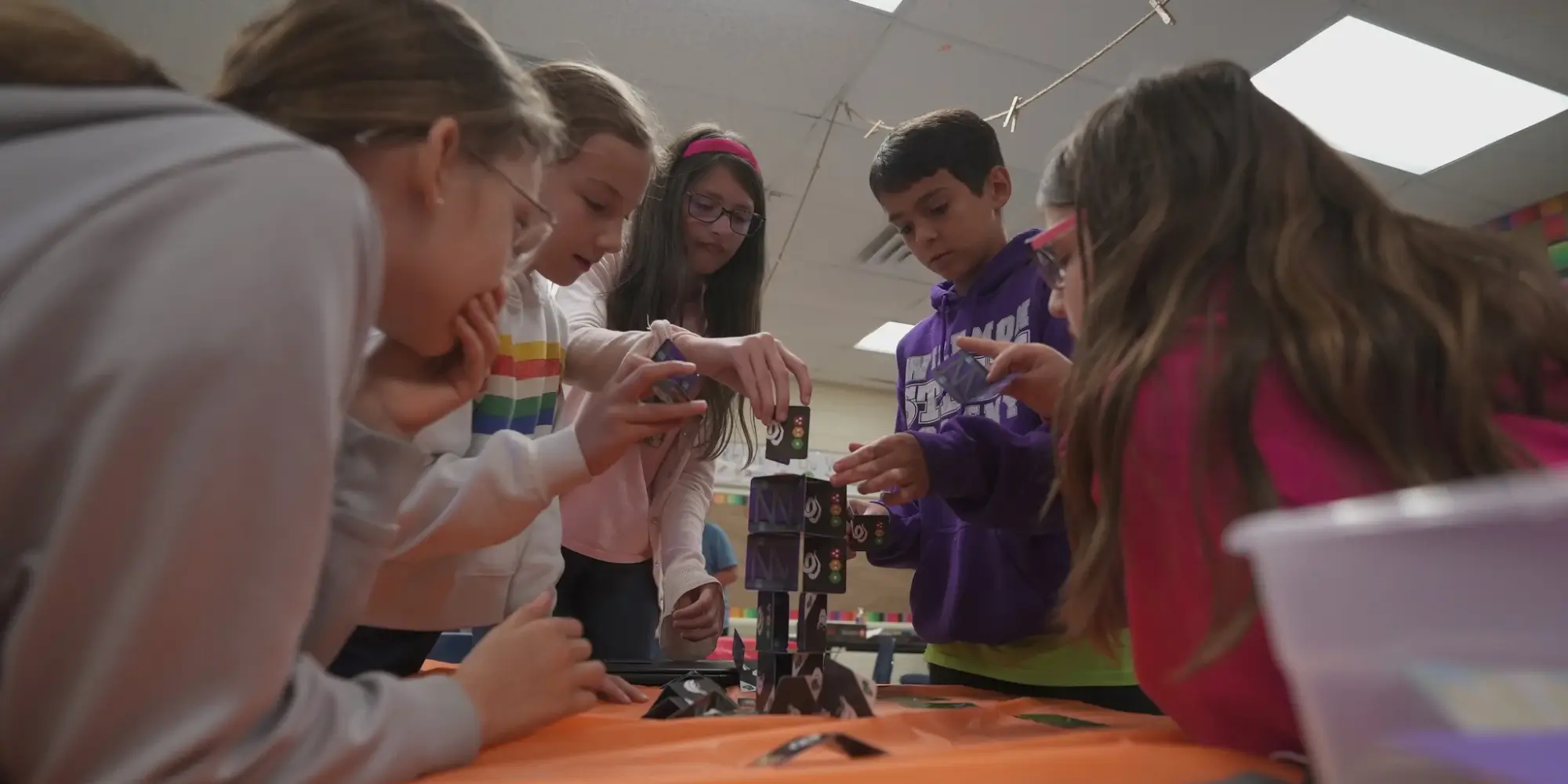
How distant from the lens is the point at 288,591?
1.46 ft

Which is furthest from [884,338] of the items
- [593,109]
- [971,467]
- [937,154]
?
[971,467]

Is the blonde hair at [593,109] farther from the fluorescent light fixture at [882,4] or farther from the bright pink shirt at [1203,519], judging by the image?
the fluorescent light fixture at [882,4]

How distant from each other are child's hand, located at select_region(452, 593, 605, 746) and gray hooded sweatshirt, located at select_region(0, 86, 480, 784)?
21 cm

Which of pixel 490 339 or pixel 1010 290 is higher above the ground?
pixel 1010 290

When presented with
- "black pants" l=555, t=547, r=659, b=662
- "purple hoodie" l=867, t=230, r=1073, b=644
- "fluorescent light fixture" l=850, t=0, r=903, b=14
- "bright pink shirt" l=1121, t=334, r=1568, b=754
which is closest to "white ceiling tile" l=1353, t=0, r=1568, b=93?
"fluorescent light fixture" l=850, t=0, r=903, b=14

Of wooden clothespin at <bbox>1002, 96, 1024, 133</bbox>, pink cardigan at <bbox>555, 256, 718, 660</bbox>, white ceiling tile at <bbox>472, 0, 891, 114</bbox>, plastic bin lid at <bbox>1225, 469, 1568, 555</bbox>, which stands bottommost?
plastic bin lid at <bbox>1225, 469, 1568, 555</bbox>

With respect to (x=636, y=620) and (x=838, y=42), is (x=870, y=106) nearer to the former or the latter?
(x=838, y=42)

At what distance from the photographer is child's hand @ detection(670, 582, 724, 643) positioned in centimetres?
132

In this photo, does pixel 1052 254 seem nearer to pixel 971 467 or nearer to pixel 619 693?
pixel 971 467

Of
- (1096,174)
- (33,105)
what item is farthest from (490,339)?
(1096,174)

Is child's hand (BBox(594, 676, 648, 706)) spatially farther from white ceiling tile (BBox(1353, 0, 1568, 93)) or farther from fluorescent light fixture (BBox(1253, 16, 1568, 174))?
white ceiling tile (BBox(1353, 0, 1568, 93))

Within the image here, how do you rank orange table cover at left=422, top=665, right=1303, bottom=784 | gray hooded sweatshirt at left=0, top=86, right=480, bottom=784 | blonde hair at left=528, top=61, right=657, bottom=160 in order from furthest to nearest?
blonde hair at left=528, top=61, right=657, bottom=160, orange table cover at left=422, top=665, right=1303, bottom=784, gray hooded sweatshirt at left=0, top=86, right=480, bottom=784

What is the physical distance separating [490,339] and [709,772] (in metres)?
0.47

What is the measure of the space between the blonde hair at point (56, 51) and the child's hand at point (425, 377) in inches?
11.8
